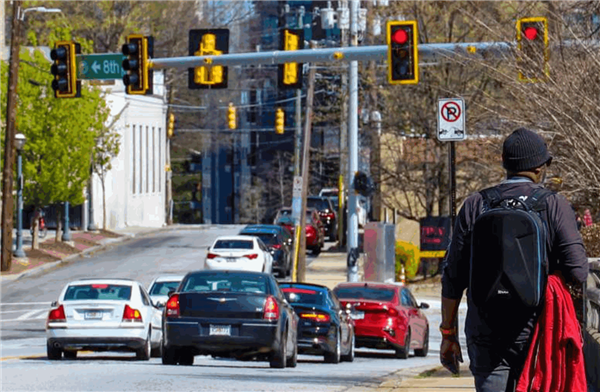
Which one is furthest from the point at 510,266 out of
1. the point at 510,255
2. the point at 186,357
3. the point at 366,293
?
the point at 366,293

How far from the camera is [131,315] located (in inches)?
875

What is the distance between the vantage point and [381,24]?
45688 millimetres

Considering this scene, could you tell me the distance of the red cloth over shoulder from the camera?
21.5 feet

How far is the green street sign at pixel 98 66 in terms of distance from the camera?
101 feet

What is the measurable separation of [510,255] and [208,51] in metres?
22.0

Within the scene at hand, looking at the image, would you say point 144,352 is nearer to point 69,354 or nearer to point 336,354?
point 69,354

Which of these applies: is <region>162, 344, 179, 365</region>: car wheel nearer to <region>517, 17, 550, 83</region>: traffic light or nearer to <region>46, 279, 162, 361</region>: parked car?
<region>46, 279, 162, 361</region>: parked car

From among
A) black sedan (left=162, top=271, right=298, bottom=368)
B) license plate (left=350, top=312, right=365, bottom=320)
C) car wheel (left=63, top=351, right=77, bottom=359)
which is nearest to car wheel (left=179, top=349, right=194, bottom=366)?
black sedan (left=162, top=271, right=298, bottom=368)

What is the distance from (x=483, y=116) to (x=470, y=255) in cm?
2062

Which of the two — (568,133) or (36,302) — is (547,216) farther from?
(36,302)

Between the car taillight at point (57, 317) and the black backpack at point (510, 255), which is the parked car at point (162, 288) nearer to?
the car taillight at point (57, 317)

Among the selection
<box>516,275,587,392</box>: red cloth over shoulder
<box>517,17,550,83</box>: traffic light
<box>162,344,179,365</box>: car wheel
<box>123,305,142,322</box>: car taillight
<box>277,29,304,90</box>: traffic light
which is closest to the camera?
<box>516,275,587,392</box>: red cloth over shoulder

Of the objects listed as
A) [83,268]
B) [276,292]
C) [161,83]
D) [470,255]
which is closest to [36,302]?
[83,268]

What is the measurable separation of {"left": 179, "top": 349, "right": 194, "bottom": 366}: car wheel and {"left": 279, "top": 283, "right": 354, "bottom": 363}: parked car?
2.98 m
